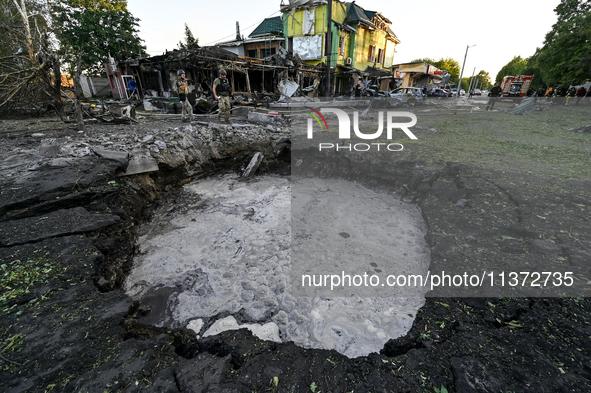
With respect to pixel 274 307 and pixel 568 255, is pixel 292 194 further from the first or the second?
pixel 568 255

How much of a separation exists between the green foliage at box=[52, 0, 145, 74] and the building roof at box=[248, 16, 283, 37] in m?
10.6

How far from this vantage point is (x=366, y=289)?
2.93 m

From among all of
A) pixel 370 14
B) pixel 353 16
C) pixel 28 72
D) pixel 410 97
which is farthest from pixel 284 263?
pixel 370 14

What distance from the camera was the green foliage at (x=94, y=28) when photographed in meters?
18.5

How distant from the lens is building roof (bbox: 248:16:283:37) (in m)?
20.7

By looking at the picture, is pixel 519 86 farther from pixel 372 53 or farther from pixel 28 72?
pixel 28 72

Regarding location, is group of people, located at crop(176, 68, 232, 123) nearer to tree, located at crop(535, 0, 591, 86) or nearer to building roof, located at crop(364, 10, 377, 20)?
building roof, located at crop(364, 10, 377, 20)

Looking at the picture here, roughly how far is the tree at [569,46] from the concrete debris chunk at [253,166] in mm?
22336

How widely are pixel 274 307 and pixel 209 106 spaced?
9.18 meters

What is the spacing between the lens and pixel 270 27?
21391 mm

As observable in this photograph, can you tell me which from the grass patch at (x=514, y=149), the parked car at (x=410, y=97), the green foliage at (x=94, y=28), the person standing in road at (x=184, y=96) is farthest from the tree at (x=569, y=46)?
the green foliage at (x=94, y=28)

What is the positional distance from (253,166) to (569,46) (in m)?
24.6

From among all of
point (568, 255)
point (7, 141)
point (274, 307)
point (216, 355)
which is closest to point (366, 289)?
point (274, 307)

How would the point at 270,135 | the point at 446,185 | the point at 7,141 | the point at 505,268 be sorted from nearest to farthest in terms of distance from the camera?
1. the point at 505,268
2. the point at 446,185
3. the point at 7,141
4. the point at 270,135
